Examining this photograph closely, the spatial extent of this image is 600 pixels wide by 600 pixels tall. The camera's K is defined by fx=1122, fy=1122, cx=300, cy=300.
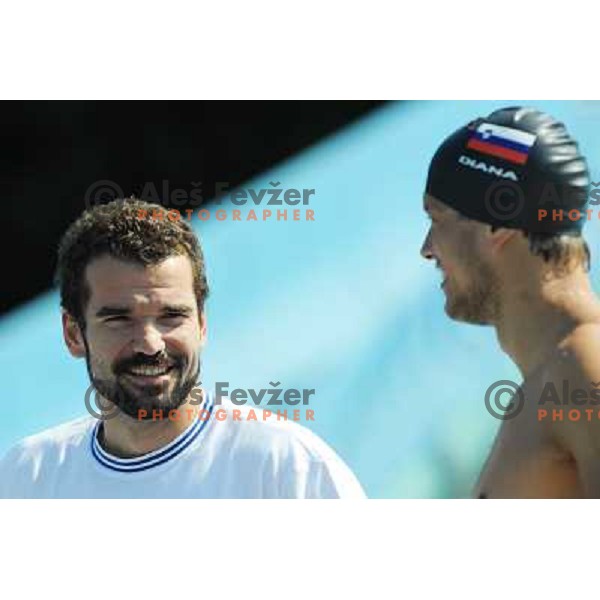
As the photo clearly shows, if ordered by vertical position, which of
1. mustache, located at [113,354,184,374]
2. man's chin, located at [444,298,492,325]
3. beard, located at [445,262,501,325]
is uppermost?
beard, located at [445,262,501,325]

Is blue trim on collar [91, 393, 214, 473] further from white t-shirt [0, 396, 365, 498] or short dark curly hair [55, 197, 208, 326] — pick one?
short dark curly hair [55, 197, 208, 326]

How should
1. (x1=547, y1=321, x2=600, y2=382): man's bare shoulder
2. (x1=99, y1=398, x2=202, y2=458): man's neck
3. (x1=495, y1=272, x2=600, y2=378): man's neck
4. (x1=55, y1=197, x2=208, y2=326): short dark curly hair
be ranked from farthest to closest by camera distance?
(x1=55, y1=197, x2=208, y2=326): short dark curly hair → (x1=99, y1=398, x2=202, y2=458): man's neck → (x1=495, y1=272, x2=600, y2=378): man's neck → (x1=547, y1=321, x2=600, y2=382): man's bare shoulder

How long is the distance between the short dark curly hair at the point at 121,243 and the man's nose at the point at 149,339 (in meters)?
0.23

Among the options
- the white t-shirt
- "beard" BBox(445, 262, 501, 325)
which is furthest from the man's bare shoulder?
the white t-shirt

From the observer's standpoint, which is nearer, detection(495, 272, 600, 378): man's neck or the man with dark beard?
detection(495, 272, 600, 378): man's neck

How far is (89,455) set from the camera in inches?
154

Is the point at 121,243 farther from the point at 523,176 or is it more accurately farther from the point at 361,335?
the point at 523,176

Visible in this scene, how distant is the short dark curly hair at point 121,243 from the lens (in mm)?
3951

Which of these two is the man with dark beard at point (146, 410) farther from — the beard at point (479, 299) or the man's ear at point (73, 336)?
the beard at point (479, 299)

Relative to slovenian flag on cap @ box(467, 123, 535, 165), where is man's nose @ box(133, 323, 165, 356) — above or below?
below

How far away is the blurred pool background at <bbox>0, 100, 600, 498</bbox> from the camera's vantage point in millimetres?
4465

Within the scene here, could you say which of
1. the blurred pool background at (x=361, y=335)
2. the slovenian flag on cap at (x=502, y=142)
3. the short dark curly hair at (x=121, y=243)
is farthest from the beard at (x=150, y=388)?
the slovenian flag on cap at (x=502, y=142)

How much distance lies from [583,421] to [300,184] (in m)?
1.81

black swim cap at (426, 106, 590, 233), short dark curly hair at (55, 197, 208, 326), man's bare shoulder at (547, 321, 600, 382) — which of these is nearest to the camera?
man's bare shoulder at (547, 321, 600, 382)
